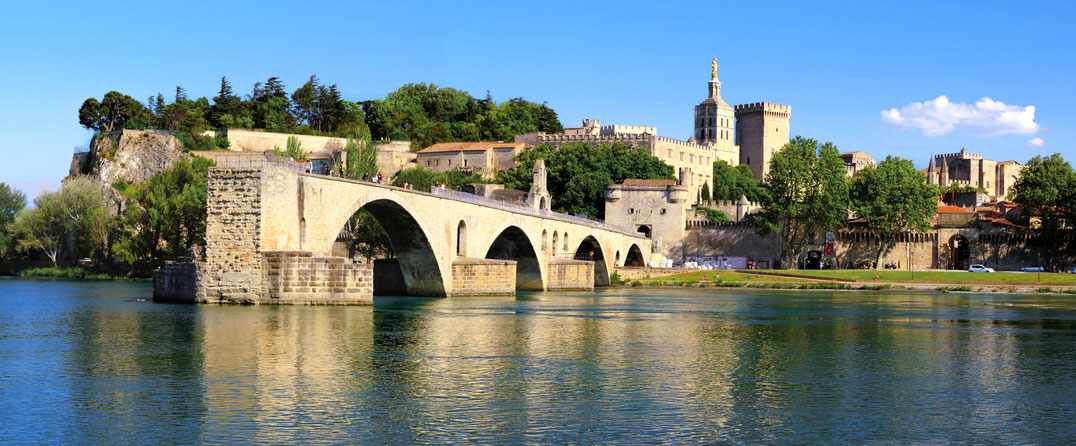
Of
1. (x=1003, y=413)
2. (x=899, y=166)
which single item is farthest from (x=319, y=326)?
(x=899, y=166)

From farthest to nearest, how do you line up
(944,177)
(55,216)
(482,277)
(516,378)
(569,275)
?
(944,177)
(55,216)
(569,275)
(482,277)
(516,378)

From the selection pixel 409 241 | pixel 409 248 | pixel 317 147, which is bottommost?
pixel 409 248

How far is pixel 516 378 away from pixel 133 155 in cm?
8772

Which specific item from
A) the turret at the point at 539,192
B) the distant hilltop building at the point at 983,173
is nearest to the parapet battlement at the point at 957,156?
the distant hilltop building at the point at 983,173

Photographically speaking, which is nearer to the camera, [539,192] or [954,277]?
[954,277]

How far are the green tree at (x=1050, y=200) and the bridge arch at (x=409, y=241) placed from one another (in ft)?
203

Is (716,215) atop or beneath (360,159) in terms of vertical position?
beneath

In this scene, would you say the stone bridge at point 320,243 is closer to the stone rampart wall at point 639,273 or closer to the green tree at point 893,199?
the stone rampart wall at point 639,273

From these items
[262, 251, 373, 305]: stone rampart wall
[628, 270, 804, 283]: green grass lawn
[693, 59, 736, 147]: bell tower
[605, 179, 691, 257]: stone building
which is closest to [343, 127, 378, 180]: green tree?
[628, 270, 804, 283]: green grass lawn

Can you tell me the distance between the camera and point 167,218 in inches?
2785

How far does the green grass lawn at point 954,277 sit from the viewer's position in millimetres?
75812

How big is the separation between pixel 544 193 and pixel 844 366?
6935 centimetres

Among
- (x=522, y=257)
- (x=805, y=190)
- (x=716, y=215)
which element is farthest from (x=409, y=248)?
(x=716, y=215)

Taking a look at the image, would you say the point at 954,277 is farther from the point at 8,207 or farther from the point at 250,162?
the point at 8,207
